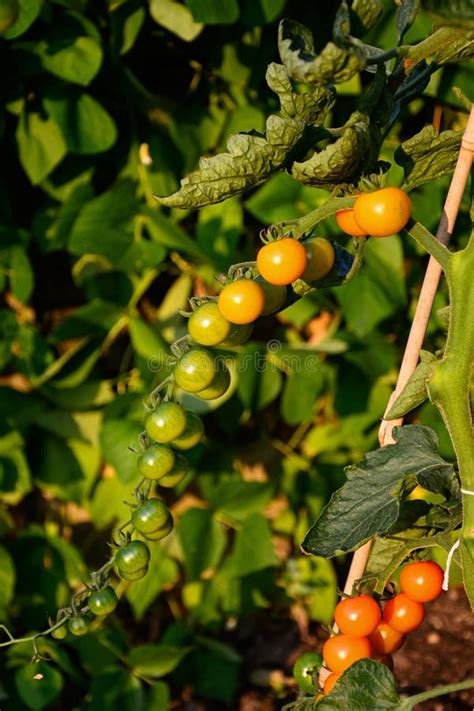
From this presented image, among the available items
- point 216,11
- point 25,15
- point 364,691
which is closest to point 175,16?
point 216,11

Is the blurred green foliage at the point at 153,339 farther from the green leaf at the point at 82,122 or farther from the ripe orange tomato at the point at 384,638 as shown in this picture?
the ripe orange tomato at the point at 384,638

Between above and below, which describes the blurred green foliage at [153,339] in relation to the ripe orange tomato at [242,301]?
below

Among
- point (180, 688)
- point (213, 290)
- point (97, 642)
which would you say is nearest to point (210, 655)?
point (180, 688)

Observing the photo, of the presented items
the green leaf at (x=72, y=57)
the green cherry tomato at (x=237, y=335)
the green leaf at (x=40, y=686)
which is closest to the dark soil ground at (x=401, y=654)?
the green leaf at (x=40, y=686)

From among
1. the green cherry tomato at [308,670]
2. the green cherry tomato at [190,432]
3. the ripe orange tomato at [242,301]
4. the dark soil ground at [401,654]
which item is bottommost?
the dark soil ground at [401,654]

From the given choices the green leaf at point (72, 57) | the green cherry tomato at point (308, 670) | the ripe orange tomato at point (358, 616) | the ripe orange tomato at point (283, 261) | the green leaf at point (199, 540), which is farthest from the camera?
the green leaf at point (199, 540)

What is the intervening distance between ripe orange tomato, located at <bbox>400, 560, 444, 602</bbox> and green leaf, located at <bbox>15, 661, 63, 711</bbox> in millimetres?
806

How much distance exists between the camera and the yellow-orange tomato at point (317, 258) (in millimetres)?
605

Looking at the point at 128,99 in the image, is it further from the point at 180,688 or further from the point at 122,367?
the point at 180,688

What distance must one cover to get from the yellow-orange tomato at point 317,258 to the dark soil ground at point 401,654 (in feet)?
2.67

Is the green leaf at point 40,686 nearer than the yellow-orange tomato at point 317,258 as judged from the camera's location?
No

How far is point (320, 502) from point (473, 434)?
1.01 meters

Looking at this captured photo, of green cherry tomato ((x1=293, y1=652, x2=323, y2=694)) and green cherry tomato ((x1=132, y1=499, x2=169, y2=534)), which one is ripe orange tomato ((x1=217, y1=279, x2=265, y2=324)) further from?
green cherry tomato ((x1=293, y1=652, x2=323, y2=694))

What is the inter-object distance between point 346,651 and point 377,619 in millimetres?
39
